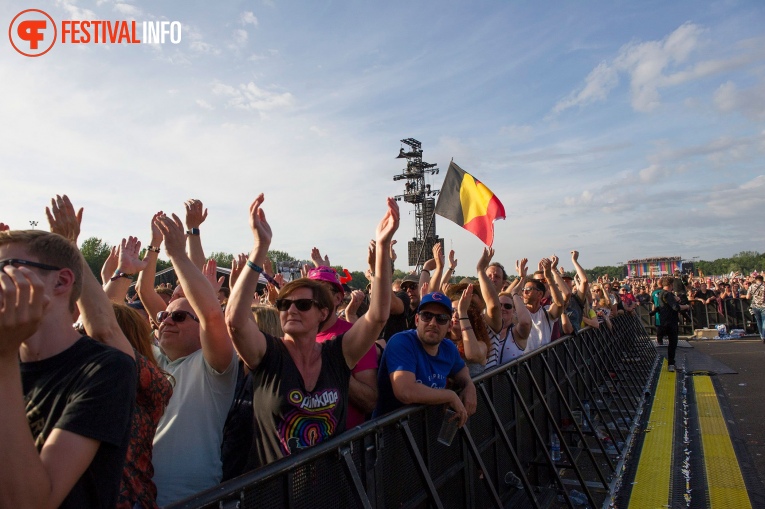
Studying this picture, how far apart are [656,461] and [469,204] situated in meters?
4.18

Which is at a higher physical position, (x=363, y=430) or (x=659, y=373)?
(x=363, y=430)

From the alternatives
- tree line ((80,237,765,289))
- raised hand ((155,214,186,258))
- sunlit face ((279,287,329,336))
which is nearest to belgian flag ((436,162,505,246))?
sunlit face ((279,287,329,336))

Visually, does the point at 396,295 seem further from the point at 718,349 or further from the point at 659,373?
the point at 718,349

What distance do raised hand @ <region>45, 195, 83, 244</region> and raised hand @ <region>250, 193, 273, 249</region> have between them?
2.70 feet

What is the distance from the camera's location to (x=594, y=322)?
28.6ft

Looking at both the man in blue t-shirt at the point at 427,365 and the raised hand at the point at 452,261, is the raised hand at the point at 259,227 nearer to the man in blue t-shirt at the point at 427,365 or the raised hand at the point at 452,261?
the man in blue t-shirt at the point at 427,365

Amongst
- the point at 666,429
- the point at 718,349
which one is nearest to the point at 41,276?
the point at 666,429

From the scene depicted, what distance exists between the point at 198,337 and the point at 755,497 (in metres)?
4.89

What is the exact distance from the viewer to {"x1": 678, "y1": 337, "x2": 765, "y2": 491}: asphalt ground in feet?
19.8

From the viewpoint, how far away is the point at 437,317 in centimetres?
355

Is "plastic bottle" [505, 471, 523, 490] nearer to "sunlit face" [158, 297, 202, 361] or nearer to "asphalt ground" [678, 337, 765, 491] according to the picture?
"asphalt ground" [678, 337, 765, 491]

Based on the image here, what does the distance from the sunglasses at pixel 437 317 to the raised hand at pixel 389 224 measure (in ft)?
2.18

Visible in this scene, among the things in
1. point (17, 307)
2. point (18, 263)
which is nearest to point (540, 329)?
point (18, 263)

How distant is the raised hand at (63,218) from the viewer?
260 centimetres
